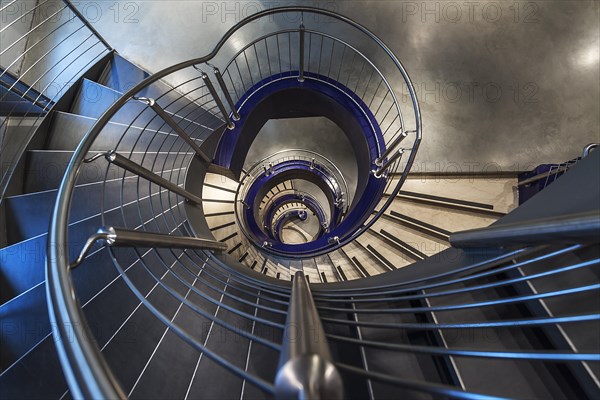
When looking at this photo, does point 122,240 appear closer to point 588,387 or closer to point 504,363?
point 504,363

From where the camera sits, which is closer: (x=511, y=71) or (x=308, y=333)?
(x=308, y=333)

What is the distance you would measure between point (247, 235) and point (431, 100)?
4.13 metres

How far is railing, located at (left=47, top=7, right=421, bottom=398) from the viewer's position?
0.84 m

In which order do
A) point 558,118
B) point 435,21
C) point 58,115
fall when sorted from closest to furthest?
point 58,115 → point 558,118 → point 435,21

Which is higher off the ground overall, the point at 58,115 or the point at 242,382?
the point at 58,115

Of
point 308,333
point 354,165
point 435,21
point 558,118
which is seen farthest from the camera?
point 354,165

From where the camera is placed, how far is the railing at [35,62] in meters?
3.09

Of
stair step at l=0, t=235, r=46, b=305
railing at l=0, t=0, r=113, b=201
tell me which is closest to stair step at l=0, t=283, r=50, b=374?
stair step at l=0, t=235, r=46, b=305

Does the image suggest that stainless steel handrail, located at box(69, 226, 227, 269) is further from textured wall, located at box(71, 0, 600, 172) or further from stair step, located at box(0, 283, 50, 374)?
textured wall, located at box(71, 0, 600, 172)

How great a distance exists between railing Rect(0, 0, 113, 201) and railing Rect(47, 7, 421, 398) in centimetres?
79

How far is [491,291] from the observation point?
1518mm

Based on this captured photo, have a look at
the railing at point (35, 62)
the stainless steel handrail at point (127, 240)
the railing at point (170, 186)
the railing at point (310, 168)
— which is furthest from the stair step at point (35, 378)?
the railing at point (310, 168)

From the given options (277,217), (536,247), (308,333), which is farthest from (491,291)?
(277,217)

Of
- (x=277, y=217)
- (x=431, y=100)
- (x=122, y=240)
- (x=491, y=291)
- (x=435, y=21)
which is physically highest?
(x=277, y=217)
